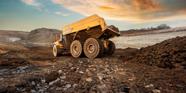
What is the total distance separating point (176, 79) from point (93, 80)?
8.83 feet

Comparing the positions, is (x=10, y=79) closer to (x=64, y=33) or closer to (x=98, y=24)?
(x=98, y=24)

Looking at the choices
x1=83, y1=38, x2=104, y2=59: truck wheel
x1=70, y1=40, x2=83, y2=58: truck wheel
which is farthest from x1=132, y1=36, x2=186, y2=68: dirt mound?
x1=70, y1=40, x2=83, y2=58: truck wheel

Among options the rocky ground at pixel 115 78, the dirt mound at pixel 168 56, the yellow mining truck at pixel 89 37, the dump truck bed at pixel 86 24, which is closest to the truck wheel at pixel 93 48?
the yellow mining truck at pixel 89 37

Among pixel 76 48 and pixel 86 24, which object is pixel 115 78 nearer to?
pixel 86 24

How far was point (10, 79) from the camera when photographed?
29.8ft

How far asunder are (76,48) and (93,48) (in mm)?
1787

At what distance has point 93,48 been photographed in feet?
47.2

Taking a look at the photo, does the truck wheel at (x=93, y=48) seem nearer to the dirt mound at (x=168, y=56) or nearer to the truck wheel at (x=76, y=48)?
the truck wheel at (x=76, y=48)

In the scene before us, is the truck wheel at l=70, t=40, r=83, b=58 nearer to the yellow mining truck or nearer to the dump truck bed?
the yellow mining truck

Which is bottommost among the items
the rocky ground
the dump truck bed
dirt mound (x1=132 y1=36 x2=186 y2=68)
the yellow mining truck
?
the rocky ground

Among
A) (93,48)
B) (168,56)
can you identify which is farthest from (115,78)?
(93,48)

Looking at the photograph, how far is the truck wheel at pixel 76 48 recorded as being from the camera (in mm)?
15473

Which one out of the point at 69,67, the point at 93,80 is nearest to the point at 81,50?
the point at 69,67

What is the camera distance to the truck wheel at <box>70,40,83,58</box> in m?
15.5
